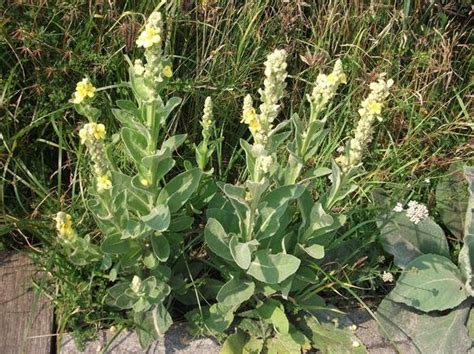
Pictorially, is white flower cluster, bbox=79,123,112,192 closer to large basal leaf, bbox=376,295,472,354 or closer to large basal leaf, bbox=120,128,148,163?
large basal leaf, bbox=120,128,148,163

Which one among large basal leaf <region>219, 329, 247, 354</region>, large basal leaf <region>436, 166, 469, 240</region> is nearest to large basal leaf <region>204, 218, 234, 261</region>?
large basal leaf <region>219, 329, 247, 354</region>

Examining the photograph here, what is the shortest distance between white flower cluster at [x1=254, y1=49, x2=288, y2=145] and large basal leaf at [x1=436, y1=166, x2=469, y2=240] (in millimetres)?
1203

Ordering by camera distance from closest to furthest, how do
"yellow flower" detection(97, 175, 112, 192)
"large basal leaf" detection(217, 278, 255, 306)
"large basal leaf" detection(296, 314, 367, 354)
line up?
"yellow flower" detection(97, 175, 112, 192) < "large basal leaf" detection(217, 278, 255, 306) < "large basal leaf" detection(296, 314, 367, 354)

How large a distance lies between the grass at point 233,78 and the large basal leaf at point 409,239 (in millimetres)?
93

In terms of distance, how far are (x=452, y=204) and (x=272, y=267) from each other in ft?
3.58

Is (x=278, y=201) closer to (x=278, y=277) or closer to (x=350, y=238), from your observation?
(x=278, y=277)

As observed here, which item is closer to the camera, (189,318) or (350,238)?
(189,318)

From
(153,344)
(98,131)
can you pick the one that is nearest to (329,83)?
(98,131)

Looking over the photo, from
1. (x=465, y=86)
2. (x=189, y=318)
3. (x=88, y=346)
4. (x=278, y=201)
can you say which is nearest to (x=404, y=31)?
(x=465, y=86)

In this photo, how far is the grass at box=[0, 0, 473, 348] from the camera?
2486 millimetres

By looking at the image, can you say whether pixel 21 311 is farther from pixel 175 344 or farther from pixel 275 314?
pixel 275 314

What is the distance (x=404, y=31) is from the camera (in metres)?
2.79

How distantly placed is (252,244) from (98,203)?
54 centimetres

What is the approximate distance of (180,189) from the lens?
81.4 inches
